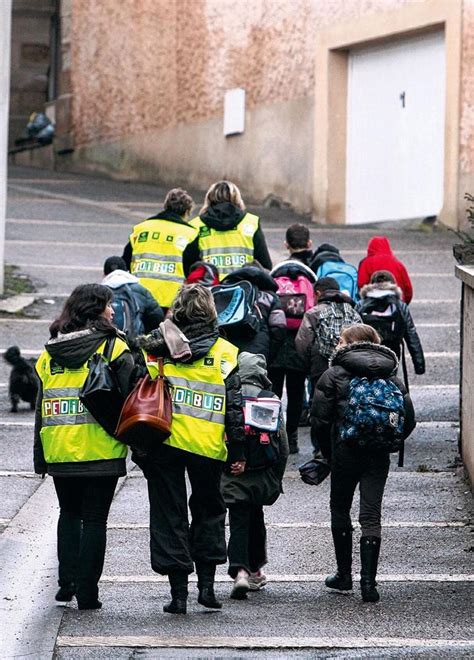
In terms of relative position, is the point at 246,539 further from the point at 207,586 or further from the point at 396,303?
the point at 396,303

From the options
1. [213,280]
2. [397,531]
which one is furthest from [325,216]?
[397,531]

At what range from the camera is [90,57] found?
29562 millimetres

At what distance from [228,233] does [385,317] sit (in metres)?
1.47

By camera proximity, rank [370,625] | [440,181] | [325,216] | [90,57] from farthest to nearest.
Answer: [90,57]
[325,216]
[440,181]
[370,625]

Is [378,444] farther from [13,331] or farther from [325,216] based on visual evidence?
[325,216]

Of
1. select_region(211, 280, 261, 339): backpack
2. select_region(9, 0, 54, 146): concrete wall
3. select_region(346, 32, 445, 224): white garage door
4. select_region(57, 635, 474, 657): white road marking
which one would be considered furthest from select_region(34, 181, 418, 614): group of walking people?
select_region(9, 0, 54, 146): concrete wall

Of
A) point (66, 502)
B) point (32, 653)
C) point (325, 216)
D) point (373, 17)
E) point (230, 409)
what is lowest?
point (32, 653)

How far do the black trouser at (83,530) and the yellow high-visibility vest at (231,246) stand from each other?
483cm

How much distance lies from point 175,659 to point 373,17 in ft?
56.3

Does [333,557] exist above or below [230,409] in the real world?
below

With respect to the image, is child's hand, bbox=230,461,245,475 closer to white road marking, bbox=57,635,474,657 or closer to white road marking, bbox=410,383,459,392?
white road marking, bbox=57,635,474,657

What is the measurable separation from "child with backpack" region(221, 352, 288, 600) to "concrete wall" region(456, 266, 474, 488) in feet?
9.10

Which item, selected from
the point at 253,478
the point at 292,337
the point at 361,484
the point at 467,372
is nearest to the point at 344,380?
the point at 361,484

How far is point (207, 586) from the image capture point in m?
7.48
